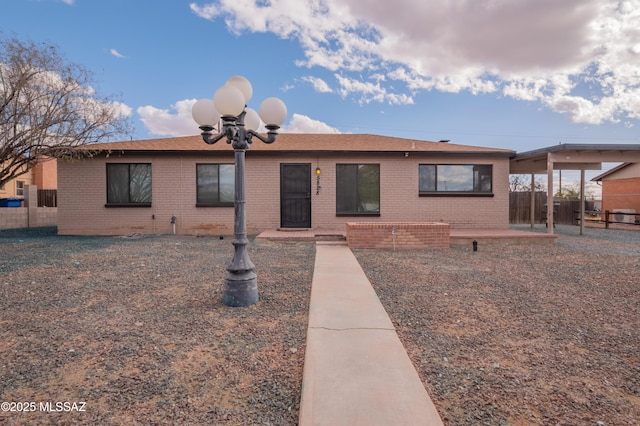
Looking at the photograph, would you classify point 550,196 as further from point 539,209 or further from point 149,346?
point 149,346

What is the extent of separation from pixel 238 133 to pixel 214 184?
762cm

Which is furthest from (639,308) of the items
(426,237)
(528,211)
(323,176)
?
(528,211)

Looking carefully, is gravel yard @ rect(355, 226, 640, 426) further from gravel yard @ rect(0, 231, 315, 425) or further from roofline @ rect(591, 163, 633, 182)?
roofline @ rect(591, 163, 633, 182)

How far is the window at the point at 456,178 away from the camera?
11.5 m

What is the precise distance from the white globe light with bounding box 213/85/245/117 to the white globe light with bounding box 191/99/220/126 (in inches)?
15.1

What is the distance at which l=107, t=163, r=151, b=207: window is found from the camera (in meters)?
11.2

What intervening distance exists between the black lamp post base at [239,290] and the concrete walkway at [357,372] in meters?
0.80

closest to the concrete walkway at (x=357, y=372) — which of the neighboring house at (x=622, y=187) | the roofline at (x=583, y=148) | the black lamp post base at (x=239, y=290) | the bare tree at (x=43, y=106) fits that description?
the black lamp post base at (x=239, y=290)

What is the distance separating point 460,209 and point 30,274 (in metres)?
11.6

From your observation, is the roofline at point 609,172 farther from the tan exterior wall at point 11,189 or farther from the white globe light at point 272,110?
the tan exterior wall at point 11,189

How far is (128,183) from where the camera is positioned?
11.3 metres

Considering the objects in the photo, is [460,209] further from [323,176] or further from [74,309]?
[74,309]

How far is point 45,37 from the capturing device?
9.93m

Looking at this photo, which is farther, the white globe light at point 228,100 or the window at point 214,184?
the window at point 214,184
